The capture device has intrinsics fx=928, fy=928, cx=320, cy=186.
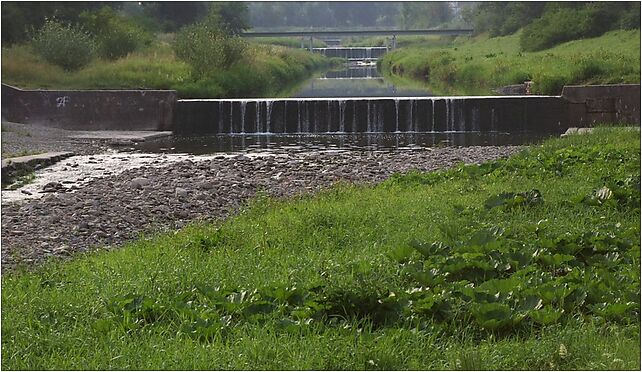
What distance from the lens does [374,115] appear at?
23656 mm

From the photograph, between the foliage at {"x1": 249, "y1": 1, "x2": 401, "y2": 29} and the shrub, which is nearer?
A: the shrub

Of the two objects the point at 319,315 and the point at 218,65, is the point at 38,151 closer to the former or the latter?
the point at 218,65

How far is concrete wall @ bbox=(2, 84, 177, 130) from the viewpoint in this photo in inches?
946

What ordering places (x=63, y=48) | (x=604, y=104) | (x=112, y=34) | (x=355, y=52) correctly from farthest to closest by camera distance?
1. (x=355, y=52)
2. (x=112, y=34)
3. (x=63, y=48)
4. (x=604, y=104)

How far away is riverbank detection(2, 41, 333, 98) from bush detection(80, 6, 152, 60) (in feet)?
3.29

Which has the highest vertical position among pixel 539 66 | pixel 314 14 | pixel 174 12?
pixel 314 14

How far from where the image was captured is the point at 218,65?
29125 millimetres

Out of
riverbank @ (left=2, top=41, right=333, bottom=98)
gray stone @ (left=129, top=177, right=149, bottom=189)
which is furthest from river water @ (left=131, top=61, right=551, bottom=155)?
gray stone @ (left=129, top=177, right=149, bottom=189)

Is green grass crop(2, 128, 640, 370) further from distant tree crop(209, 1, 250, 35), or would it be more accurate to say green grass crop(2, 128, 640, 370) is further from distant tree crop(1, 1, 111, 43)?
distant tree crop(209, 1, 250, 35)

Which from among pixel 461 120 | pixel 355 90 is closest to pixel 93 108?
pixel 461 120

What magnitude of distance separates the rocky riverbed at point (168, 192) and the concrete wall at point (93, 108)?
6637mm

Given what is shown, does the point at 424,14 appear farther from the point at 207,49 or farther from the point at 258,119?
→ the point at 258,119

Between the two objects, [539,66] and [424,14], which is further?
[424,14]

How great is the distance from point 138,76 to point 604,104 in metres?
13.4
